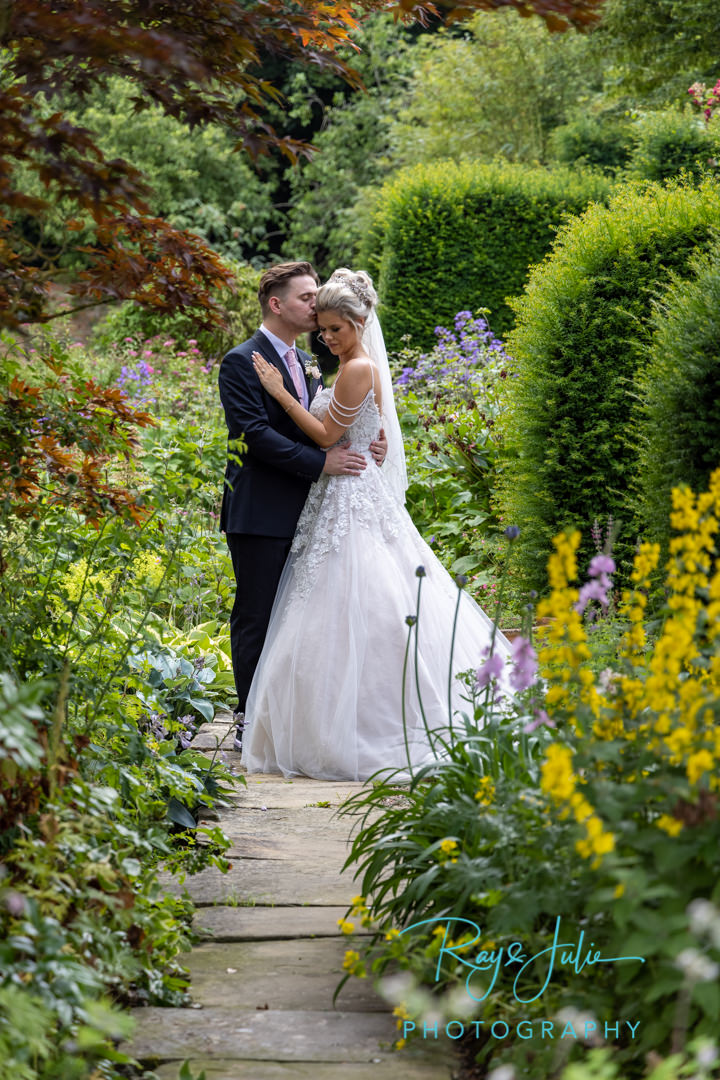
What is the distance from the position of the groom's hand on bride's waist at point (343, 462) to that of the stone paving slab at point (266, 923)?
2.21 metres

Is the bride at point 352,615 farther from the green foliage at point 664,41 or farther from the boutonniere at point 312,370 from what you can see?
the green foliage at point 664,41

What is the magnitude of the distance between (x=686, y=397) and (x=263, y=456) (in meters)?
1.79

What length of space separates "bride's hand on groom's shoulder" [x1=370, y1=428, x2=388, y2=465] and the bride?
45 millimetres

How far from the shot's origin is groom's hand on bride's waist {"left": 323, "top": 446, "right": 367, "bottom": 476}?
474cm

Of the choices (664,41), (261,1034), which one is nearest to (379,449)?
(261,1034)

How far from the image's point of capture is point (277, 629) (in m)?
4.65

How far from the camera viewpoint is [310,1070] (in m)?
2.12

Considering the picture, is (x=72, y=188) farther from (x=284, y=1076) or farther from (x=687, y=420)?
(x=687, y=420)

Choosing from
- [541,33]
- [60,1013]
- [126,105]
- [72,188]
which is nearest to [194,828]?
[60,1013]

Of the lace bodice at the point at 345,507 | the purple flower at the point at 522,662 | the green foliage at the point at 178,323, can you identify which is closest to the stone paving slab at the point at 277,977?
the purple flower at the point at 522,662

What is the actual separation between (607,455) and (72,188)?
3931mm

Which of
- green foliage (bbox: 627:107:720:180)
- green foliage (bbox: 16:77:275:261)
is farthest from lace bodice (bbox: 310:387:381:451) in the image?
green foliage (bbox: 16:77:275:261)

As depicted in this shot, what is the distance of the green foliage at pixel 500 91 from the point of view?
17359 millimetres

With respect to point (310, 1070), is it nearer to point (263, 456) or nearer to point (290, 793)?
point (290, 793)
